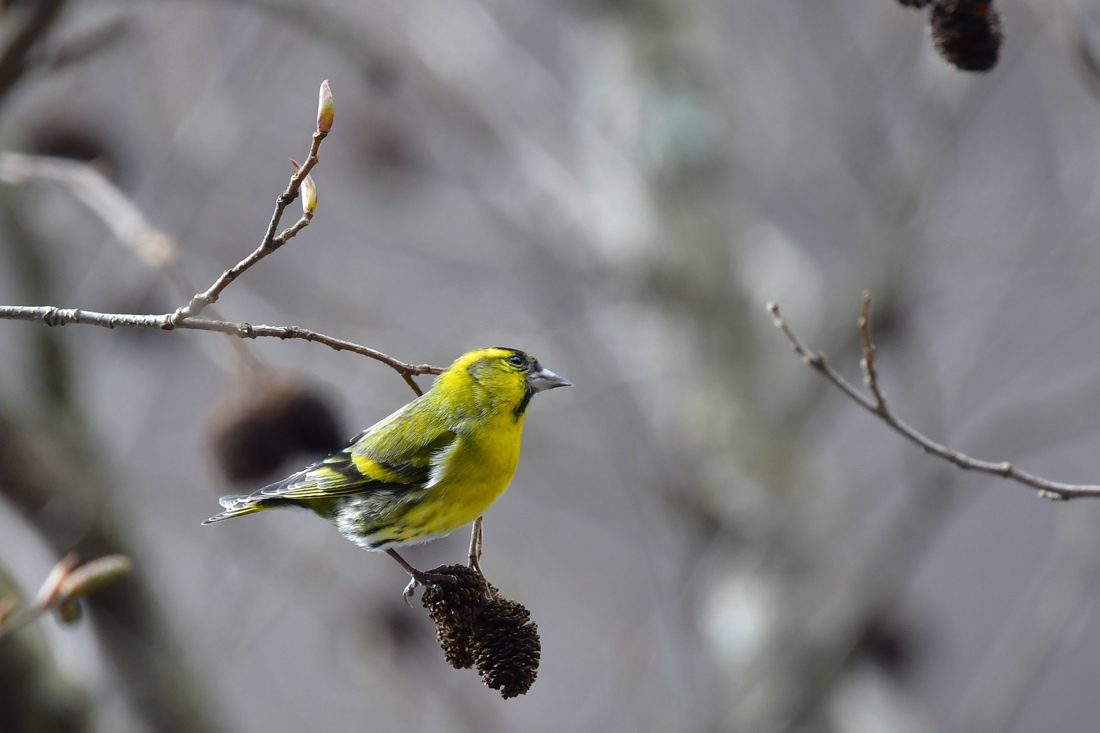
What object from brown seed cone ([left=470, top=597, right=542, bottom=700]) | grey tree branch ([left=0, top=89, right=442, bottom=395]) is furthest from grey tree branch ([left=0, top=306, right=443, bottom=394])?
brown seed cone ([left=470, top=597, right=542, bottom=700])

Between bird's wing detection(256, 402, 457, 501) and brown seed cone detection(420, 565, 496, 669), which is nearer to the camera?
brown seed cone detection(420, 565, 496, 669)

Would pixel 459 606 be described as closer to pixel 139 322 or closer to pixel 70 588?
pixel 70 588

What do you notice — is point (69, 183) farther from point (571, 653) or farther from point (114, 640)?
point (571, 653)

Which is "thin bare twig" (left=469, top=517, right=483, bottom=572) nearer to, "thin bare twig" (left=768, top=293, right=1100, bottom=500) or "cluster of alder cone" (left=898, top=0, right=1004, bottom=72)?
"thin bare twig" (left=768, top=293, right=1100, bottom=500)

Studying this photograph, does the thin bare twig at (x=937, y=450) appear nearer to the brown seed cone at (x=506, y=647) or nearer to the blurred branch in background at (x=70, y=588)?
the brown seed cone at (x=506, y=647)

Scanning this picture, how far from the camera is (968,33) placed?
226cm

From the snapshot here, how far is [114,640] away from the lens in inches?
140

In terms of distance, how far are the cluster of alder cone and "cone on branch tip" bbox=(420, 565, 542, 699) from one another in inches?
58.9

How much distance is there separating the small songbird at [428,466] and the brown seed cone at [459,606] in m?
0.39

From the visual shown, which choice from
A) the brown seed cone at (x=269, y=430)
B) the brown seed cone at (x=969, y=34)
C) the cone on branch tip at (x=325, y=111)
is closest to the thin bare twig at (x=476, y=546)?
the cone on branch tip at (x=325, y=111)

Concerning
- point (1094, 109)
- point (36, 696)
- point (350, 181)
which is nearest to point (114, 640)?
point (36, 696)

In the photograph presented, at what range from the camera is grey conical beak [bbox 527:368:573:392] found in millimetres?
2664

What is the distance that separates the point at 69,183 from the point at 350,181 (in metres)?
3.64

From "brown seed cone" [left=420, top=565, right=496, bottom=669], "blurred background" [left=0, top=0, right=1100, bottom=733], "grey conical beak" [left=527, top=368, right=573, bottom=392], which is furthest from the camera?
"blurred background" [left=0, top=0, right=1100, bottom=733]
